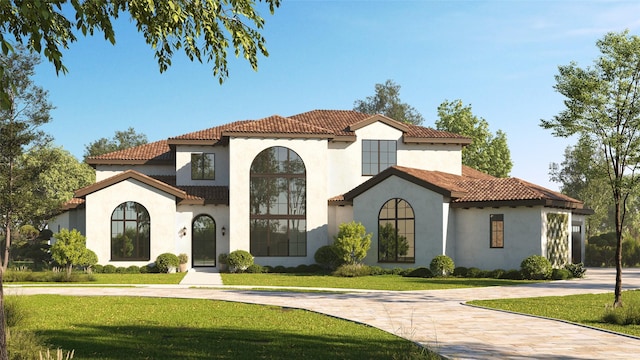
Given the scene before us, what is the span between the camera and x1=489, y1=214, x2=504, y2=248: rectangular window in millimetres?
31359

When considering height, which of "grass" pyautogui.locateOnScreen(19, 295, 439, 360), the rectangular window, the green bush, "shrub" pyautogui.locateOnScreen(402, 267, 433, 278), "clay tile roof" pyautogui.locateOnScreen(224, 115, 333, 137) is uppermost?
"clay tile roof" pyautogui.locateOnScreen(224, 115, 333, 137)

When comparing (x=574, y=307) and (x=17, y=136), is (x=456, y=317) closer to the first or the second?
(x=574, y=307)

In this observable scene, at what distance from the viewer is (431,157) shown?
39.8 meters

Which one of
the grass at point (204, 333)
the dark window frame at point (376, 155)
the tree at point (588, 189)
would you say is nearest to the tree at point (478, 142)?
the tree at point (588, 189)

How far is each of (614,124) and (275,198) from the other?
2127 centimetres

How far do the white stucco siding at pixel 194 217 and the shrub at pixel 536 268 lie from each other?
15.9 m

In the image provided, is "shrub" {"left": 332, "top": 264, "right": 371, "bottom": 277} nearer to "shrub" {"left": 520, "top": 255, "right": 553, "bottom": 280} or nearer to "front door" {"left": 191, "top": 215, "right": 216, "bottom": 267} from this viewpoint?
"shrub" {"left": 520, "top": 255, "right": 553, "bottom": 280}

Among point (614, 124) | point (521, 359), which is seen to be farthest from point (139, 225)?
point (521, 359)

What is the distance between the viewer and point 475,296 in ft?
68.4

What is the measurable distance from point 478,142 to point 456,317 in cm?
4133

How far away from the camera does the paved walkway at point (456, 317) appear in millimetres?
11016

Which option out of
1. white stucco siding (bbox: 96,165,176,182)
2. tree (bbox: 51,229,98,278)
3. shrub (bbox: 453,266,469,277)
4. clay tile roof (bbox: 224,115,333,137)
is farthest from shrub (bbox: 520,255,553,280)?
white stucco siding (bbox: 96,165,176,182)

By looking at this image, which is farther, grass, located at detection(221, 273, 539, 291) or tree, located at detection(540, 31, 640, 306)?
grass, located at detection(221, 273, 539, 291)

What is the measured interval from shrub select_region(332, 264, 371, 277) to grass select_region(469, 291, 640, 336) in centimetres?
1245
